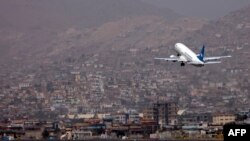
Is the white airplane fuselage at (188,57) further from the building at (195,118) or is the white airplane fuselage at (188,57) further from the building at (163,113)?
the building at (195,118)

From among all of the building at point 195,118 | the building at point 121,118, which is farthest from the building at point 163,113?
the building at point 121,118

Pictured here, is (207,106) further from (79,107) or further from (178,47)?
(178,47)

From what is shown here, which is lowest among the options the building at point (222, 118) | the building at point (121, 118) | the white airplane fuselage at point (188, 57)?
the building at point (222, 118)

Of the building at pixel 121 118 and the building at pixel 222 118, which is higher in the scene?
the building at pixel 121 118

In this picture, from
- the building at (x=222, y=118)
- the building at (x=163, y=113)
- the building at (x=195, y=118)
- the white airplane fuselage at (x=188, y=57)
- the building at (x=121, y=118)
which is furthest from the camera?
the building at (x=121, y=118)

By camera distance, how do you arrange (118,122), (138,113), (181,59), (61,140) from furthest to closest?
1. (138,113)
2. (118,122)
3. (61,140)
4. (181,59)

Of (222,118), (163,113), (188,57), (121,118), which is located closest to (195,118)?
(163,113)

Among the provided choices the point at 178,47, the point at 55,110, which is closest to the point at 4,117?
the point at 55,110

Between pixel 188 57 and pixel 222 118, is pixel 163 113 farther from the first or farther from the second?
pixel 188 57

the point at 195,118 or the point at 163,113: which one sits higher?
the point at 163,113

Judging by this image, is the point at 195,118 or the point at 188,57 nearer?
the point at 188,57

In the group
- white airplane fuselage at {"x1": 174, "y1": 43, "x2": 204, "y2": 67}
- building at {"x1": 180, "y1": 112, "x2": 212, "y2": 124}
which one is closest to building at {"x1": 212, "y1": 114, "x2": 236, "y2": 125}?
building at {"x1": 180, "y1": 112, "x2": 212, "y2": 124}
